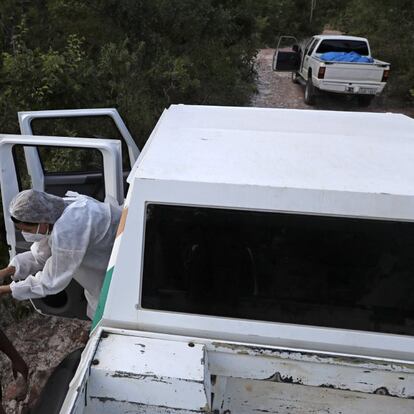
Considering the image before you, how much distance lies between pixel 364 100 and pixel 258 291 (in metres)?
10.3

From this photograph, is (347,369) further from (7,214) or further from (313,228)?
(7,214)

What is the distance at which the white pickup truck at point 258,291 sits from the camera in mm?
1744

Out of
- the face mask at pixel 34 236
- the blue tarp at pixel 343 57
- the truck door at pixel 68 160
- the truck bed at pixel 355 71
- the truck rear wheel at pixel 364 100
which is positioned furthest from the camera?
the truck rear wheel at pixel 364 100

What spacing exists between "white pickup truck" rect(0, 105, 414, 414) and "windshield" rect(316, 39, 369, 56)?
34.1 feet

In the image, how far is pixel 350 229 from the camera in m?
1.77

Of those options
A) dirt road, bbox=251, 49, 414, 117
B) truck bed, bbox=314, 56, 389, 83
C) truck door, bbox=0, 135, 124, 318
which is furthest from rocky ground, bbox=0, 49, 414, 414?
dirt road, bbox=251, 49, 414, 117

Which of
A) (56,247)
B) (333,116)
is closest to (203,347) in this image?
(56,247)

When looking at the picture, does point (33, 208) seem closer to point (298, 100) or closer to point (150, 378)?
point (150, 378)

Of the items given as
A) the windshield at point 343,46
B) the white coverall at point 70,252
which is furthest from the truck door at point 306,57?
the white coverall at point 70,252

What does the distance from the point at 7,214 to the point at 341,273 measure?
83.9 inches

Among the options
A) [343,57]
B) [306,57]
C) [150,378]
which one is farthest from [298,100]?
[150,378]

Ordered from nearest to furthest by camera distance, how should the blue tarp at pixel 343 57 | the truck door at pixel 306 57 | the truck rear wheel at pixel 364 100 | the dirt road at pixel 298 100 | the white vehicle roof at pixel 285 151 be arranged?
the white vehicle roof at pixel 285 151 → the blue tarp at pixel 343 57 → the truck rear wheel at pixel 364 100 → the dirt road at pixel 298 100 → the truck door at pixel 306 57

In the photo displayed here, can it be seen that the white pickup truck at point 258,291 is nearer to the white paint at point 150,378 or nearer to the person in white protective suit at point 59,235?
the white paint at point 150,378

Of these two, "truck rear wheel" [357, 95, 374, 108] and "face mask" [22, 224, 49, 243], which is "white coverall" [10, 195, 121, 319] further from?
"truck rear wheel" [357, 95, 374, 108]
